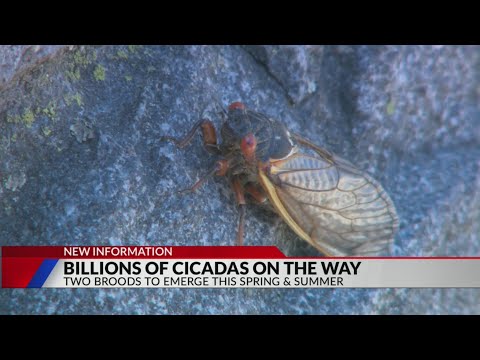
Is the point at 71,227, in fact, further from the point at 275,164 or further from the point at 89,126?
the point at 275,164

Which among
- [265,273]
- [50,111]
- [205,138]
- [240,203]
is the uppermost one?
[205,138]

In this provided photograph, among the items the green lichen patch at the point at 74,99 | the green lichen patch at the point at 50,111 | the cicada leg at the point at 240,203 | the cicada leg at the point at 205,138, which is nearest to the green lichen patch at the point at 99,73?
the green lichen patch at the point at 74,99

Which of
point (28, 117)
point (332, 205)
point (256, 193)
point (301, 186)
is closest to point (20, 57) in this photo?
point (28, 117)

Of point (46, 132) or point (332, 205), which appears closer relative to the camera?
point (46, 132)

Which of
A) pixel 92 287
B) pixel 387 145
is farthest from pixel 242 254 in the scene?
Result: pixel 387 145

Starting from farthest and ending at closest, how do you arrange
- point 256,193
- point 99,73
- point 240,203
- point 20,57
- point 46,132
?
point 256,193 → point 240,203 → point 99,73 → point 46,132 → point 20,57

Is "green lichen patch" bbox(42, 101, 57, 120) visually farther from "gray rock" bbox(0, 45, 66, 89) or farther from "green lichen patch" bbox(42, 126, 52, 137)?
"gray rock" bbox(0, 45, 66, 89)

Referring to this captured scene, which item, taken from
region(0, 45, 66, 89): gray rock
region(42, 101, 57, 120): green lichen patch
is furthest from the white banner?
region(0, 45, 66, 89): gray rock

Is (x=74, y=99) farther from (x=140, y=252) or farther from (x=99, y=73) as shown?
(x=140, y=252)
